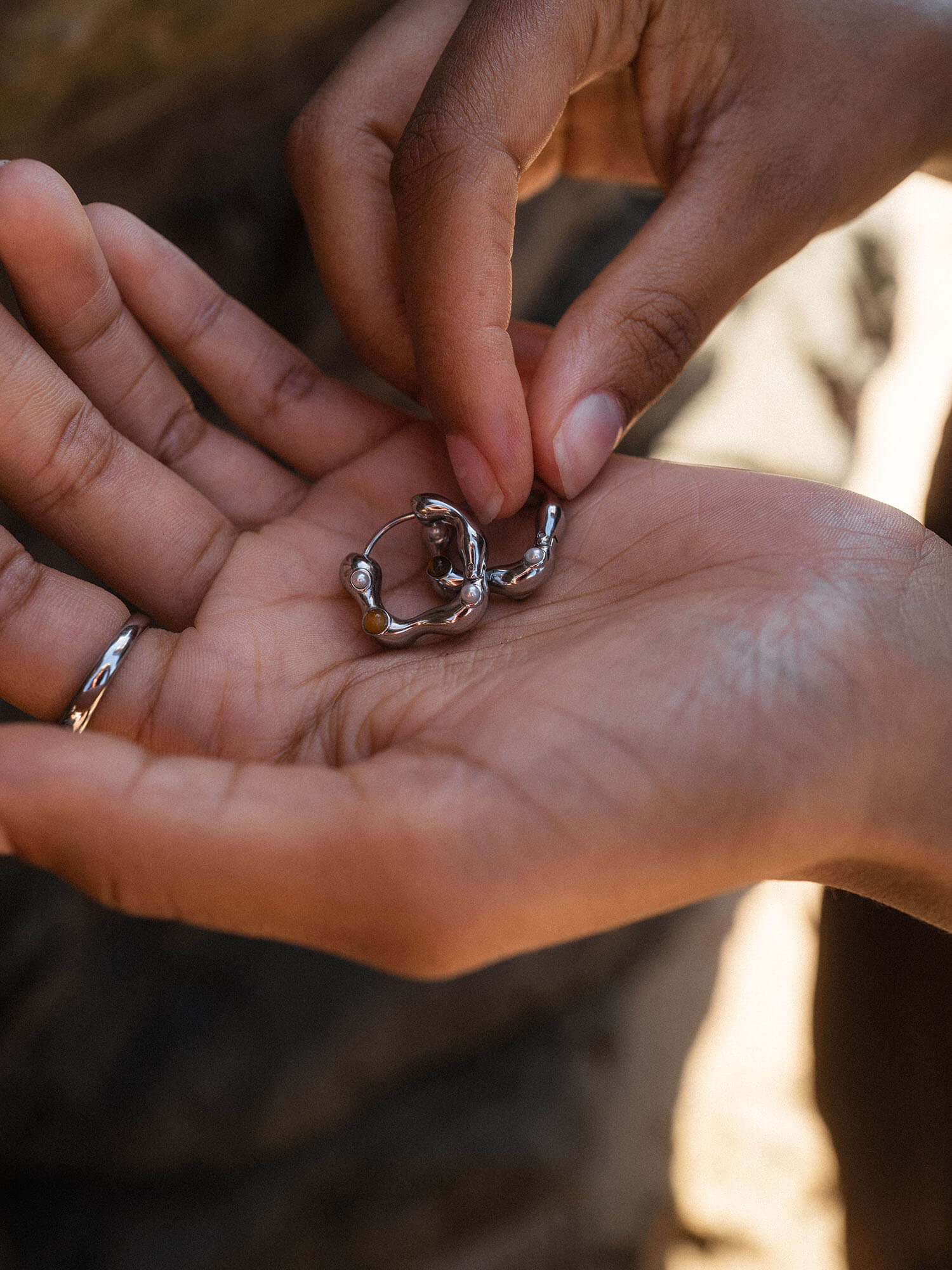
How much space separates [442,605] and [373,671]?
27cm

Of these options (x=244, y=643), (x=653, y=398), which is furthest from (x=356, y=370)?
(x=244, y=643)

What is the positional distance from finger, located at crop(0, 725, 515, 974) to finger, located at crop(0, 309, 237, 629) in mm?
744

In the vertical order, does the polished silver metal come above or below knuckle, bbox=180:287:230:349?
below

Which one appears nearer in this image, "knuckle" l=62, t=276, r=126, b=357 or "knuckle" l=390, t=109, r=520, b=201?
"knuckle" l=390, t=109, r=520, b=201

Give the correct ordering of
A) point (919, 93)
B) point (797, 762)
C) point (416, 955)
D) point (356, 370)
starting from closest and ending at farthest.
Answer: point (416, 955)
point (797, 762)
point (919, 93)
point (356, 370)

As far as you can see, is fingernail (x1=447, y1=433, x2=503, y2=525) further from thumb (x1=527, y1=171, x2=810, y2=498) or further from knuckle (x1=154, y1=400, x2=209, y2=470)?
knuckle (x1=154, y1=400, x2=209, y2=470)

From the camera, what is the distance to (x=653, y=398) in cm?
227

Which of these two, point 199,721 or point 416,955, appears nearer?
point 416,955

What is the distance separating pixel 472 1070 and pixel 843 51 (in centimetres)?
270

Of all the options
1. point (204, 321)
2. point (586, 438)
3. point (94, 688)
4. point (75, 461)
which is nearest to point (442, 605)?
point (586, 438)

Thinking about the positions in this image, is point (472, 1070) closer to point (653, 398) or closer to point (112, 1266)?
point (112, 1266)

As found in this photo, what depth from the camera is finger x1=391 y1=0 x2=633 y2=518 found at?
1.93 meters

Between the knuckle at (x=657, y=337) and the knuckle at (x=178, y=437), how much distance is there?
1066mm

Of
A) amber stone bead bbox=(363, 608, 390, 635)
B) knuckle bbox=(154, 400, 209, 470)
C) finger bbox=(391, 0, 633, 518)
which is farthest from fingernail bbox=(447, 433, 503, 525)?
knuckle bbox=(154, 400, 209, 470)
